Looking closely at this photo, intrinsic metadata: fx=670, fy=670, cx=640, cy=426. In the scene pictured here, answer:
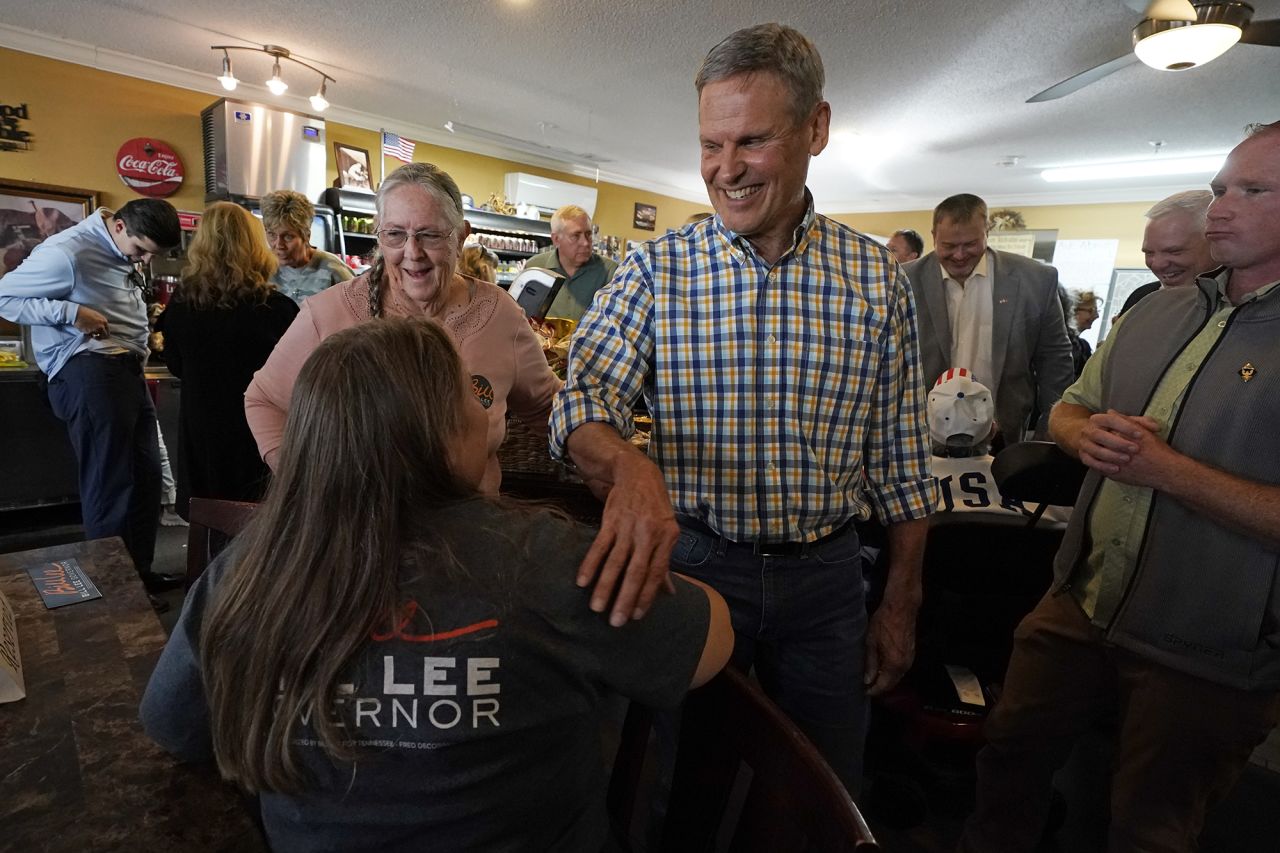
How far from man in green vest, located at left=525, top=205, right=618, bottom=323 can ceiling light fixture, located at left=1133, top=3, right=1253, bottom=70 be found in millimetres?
2942

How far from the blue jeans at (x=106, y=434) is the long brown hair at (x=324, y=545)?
284 cm

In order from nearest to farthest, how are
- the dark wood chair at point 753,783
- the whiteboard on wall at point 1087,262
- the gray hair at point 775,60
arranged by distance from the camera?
1. the dark wood chair at point 753,783
2. the gray hair at point 775,60
3. the whiteboard on wall at point 1087,262

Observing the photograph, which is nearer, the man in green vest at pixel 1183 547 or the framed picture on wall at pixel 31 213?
the man in green vest at pixel 1183 547

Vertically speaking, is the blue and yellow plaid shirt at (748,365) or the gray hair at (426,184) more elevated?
the gray hair at (426,184)

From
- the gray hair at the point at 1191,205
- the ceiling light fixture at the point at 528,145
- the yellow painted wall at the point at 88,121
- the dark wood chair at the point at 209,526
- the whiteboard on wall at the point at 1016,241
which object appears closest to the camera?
the dark wood chair at the point at 209,526

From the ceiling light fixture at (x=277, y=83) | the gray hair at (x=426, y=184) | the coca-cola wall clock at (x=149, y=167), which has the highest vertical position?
the ceiling light fixture at (x=277, y=83)

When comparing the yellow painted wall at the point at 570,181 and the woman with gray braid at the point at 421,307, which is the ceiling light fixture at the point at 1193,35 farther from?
the yellow painted wall at the point at 570,181

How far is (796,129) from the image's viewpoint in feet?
3.81

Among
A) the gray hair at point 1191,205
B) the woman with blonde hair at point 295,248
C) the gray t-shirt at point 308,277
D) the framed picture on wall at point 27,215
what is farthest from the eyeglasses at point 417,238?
the framed picture on wall at point 27,215

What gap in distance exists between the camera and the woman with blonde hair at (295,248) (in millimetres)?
3256

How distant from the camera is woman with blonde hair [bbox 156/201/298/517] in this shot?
102 inches

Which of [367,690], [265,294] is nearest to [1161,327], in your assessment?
[367,690]

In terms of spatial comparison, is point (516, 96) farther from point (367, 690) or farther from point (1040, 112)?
point (367, 690)

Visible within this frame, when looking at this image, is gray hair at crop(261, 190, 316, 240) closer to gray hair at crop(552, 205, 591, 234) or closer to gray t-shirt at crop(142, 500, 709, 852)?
Answer: gray hair at crop(552, 205, 591, 234)
